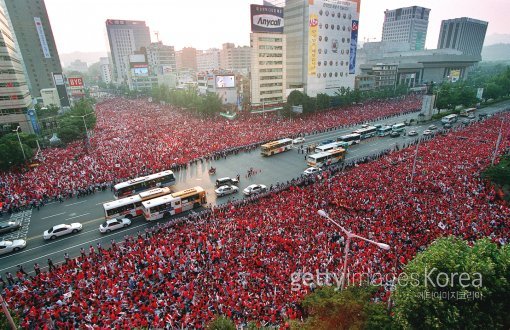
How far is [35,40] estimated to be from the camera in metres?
113

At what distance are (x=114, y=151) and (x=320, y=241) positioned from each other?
1556 inches

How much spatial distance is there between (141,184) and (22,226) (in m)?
11.5

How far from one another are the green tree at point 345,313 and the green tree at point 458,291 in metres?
0.92

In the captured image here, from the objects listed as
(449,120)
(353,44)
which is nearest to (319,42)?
(353,44)

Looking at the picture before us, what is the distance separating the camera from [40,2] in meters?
113

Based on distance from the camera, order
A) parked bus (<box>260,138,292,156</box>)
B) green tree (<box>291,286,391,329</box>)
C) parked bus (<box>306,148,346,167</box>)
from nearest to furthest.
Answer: green tree (<box>291,286,391,329</box>) → parked bus (<box>306,148,346,167</box>) → parked bus (<box>260,138,292,156</box>)

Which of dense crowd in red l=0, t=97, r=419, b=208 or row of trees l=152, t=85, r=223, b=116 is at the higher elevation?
row of trees l=152, t=85, r=223, b=116

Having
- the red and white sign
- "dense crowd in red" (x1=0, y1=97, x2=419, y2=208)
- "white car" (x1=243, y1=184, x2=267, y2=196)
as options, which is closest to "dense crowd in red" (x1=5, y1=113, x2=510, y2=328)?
"white car" (x1=243, y1=184, x2=267, y2=196)

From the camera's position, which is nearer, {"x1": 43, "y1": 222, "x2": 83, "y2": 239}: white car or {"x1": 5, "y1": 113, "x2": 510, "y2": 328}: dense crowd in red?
{"x1": 5, "y1": 113, "x2": 510, "y2": 328}: dense crowd in red

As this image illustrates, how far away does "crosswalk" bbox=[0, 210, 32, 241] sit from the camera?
999 inches

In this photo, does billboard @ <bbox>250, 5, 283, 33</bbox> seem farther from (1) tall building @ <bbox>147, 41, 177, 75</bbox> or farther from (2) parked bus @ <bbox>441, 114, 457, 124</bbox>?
(1) tall building @ <bbox>147, 41, 177, 75</bbox>

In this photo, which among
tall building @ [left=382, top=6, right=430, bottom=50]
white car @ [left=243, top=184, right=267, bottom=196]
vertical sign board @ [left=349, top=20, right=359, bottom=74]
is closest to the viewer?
white car @ [left=243, top=184, right=267, bottom=196]

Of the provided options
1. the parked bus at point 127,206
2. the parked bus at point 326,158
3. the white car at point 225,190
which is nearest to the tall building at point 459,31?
the parked bus at point 326,158

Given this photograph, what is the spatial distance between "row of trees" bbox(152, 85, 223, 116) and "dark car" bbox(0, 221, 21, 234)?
2164 inches
